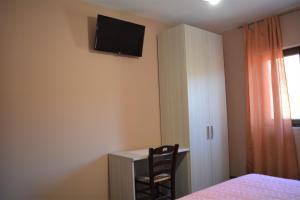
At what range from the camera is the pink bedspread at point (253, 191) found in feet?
5.91

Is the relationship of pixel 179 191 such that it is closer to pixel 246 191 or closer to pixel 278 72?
pixel 246 191

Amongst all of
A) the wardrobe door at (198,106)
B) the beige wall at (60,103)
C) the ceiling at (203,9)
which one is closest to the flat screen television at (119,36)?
the beige wall at (60,103)

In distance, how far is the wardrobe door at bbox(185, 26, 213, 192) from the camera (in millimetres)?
3123

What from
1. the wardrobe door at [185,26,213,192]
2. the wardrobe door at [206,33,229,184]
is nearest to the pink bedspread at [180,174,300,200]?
the wardrobe door at [185,26,213,192]

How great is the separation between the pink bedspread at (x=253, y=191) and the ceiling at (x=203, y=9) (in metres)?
2.12

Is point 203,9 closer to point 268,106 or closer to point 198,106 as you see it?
point 198,106

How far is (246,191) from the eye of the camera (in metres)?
1.93

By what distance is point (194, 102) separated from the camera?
3168mm

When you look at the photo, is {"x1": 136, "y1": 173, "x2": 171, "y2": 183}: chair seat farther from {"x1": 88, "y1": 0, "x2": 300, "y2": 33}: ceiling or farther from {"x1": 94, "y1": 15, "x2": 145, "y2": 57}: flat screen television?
{"x1": 88, "y1": 0, "x2": 300, "y2": 33}: ceiling

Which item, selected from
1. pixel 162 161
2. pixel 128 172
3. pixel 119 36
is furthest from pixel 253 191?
pixel 119 36

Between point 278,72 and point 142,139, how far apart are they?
81.8 inches

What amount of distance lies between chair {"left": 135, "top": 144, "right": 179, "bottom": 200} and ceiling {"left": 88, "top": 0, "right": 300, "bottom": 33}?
1761 mm

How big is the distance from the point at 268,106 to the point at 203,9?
164 cm

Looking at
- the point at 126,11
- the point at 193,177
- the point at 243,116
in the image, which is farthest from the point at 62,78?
the point at 243,116
